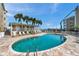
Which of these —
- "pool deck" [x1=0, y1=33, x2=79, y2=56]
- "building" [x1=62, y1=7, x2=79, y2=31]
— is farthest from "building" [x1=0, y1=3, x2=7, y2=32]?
"building" [x1=62, y1=7, x2=79, y2=31]

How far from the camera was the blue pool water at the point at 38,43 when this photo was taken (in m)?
5.10

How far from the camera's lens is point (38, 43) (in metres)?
5.26

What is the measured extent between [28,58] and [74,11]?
2166 millimetres

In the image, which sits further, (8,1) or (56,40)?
(56,40)

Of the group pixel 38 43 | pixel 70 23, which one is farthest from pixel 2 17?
pixel 70 23

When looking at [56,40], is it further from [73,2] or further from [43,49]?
[73,2]

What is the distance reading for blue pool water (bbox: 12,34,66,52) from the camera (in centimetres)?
510

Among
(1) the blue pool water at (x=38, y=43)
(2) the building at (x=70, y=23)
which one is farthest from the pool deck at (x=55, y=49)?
(2) the building at (x=70, y=23)

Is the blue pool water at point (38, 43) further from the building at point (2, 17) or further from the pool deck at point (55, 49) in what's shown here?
the building at point (2, 17)

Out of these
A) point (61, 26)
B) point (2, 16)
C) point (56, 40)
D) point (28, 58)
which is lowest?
point (28, 58)

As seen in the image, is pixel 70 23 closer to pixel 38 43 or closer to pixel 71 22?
pixel 71 22

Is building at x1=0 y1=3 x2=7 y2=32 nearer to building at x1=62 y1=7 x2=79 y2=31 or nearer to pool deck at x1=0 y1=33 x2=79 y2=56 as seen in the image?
pool deck at x1=0 y1=33 x2=79 y2=56

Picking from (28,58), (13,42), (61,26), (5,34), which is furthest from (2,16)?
(61,26)

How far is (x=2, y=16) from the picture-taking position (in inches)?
211
